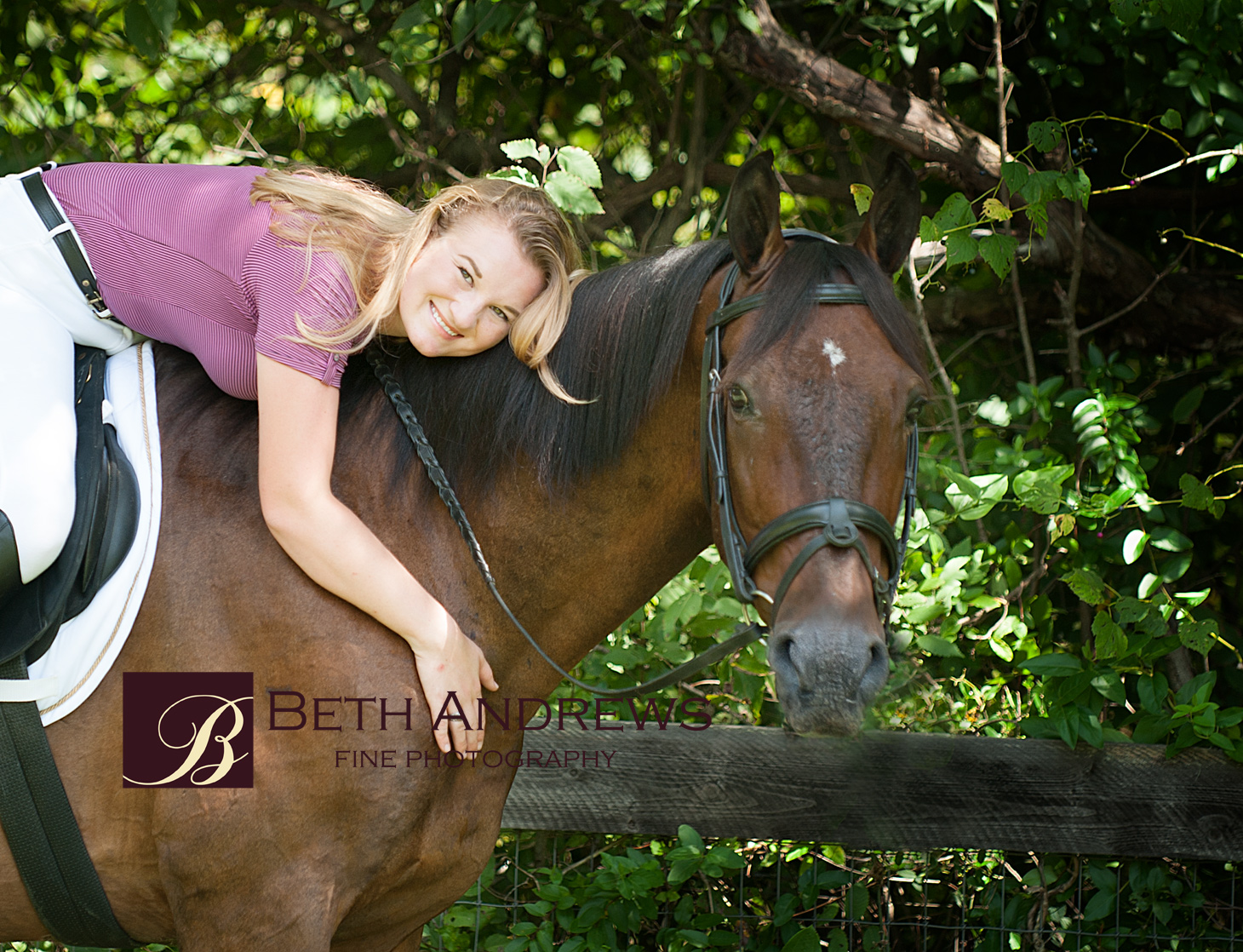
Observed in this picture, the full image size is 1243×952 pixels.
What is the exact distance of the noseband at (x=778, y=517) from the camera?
4.81ft

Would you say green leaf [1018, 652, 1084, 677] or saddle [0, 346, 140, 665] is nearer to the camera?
saddle [0, 346, 140, 665]

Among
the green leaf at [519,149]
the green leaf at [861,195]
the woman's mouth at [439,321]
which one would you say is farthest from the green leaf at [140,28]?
the green leaf at [861,195]

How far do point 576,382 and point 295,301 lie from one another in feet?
1.64

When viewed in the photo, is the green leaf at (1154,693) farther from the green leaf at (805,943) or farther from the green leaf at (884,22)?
the green leaf at (884,22)

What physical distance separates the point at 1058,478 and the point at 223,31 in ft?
11.8

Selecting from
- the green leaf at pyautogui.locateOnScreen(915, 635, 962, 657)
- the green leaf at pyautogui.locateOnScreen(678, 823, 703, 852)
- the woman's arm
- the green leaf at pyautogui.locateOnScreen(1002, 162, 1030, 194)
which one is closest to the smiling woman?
the woman's arm

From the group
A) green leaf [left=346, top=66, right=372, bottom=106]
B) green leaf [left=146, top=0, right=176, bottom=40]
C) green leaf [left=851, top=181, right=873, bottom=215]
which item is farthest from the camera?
green leaf [left=346, top=66, right=372, bottom=106]

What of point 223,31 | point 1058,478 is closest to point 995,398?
point 1058,478

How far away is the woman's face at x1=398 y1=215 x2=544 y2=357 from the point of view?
1790 millimetres

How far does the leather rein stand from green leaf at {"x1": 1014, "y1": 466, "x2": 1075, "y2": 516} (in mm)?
1206

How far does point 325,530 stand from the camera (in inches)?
64.2

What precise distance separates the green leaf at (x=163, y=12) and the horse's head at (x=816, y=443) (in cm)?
201

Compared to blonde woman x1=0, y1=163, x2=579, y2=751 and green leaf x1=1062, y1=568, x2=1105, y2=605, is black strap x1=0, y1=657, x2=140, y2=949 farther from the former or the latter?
green leaf x1=1062, y1=568, x2=1105, y2=605

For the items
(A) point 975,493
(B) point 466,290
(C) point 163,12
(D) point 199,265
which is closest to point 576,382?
(B) point 466,290
